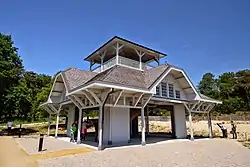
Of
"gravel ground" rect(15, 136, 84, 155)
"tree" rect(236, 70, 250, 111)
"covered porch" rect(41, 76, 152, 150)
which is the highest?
"tree" rect(236, 70, 250, 111)

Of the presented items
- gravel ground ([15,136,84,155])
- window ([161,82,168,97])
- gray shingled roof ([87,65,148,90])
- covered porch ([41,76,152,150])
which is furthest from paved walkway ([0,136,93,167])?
window ([161,82,168,97])

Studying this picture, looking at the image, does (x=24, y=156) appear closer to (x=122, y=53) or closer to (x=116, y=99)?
(x=116, y=99)

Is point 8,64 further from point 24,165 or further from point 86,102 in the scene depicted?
point 24,165

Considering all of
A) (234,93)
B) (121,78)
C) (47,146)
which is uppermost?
(234,93)

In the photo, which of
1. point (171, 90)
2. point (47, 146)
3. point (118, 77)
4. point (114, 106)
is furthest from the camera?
point (171, 90)

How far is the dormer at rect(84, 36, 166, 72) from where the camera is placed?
13835mm

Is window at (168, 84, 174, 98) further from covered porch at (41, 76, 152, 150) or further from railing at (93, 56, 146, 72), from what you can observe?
covered porch at (41, 76, 152, 150)

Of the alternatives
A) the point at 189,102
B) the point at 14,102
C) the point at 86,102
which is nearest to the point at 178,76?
the point at 189,102

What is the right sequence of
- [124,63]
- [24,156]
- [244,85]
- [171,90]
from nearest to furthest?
[24,156] → [171,90] → [124,63] → [244,85]

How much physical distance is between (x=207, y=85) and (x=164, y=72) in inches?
2556

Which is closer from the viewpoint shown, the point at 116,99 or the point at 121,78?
the point at 116,99

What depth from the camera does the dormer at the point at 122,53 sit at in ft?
45.4

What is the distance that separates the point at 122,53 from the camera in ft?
53.5

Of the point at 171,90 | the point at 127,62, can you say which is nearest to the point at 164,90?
the point at 171,90
